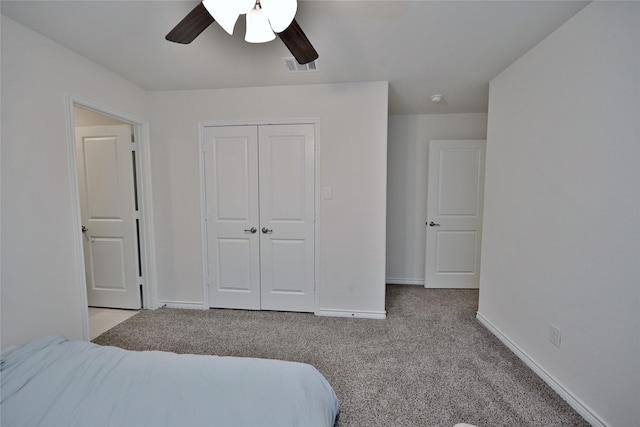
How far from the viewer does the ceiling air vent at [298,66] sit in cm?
215

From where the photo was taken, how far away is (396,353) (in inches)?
83.2

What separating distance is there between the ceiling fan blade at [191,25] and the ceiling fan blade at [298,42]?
39cm

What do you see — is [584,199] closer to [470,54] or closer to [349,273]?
[470,54]

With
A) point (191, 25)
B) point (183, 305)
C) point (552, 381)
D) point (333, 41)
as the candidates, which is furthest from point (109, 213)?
point (552, 381)

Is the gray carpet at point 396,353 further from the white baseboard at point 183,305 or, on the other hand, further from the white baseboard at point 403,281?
the white baseboard at point 403,281

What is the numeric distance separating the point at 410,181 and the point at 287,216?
1.99m

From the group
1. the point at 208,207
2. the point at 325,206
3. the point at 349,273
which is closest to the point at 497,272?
the point at 349,273

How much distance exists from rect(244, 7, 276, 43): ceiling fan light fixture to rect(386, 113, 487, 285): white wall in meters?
2.65

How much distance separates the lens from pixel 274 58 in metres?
2.12

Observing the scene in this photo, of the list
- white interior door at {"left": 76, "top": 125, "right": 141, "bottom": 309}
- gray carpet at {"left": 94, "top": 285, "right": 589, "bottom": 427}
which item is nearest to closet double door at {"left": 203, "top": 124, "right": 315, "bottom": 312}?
gray carpet at {"left": 94, "top": 285, "right": 589, "bottom": 427}

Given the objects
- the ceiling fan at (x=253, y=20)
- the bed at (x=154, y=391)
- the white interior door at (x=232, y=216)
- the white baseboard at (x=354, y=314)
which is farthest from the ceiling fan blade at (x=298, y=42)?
the white baseboard at (x=354, y=314)

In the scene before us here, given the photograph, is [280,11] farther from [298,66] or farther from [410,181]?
[410,181]

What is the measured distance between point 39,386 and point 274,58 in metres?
2.42

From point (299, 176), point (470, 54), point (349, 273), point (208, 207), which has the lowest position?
point (349, 273)
